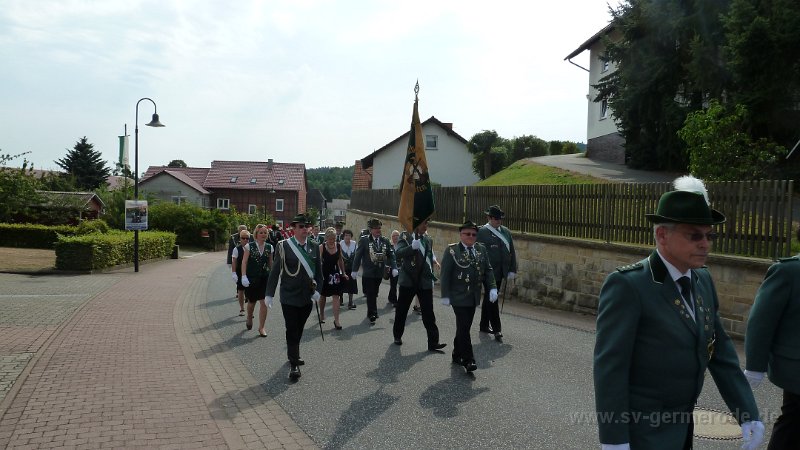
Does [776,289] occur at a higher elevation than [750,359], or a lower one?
higher

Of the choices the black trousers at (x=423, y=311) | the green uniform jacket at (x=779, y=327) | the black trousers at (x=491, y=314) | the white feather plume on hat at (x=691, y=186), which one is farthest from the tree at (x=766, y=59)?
the white feather plume on hat at (x=691, y=186)

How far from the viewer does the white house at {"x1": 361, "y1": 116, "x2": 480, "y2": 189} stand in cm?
5878

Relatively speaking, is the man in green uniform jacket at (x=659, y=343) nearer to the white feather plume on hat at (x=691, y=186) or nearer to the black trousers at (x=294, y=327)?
the white feather plume on hat at (x=691, y=186)

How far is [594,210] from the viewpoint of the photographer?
12867mm

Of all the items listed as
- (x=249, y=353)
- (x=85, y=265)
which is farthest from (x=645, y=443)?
(x=85, y=265)

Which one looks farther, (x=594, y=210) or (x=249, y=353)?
(x=594, y=210)

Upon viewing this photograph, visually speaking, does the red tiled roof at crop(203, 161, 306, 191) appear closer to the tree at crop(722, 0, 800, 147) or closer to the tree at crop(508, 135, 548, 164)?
the tree at crop(508, 135, 548, 164)

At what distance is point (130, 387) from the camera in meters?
6.78

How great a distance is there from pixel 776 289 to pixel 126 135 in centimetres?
2333

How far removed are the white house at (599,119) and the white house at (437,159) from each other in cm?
1929

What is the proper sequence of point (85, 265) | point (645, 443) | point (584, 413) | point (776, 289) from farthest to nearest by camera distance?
point (85, 265), point (584, 413), point (776, 289), point (645, 443)

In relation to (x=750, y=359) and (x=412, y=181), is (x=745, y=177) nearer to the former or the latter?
(x=412, y=181)

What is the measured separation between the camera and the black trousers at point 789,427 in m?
3.51

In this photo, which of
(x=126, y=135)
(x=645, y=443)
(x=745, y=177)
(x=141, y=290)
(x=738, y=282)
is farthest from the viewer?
(x=126, y=135)
